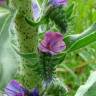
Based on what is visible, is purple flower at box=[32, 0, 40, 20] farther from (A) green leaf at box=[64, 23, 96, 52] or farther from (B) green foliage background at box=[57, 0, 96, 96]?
(B) green foliage background at box=[57, 0, 96, 96]

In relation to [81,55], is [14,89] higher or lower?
higher

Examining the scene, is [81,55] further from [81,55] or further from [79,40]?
[79,40]

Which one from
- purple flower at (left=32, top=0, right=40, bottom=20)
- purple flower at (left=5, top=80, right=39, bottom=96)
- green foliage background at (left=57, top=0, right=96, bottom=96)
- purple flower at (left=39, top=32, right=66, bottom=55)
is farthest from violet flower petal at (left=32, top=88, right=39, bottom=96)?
green foliage background at (left=57, top=0, right=96, bottom=96)

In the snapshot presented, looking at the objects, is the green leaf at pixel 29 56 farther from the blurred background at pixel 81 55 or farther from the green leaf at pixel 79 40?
the blurred background at pixel 81 55

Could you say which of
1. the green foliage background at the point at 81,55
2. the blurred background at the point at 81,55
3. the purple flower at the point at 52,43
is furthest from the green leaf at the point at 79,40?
the green foliage background at the point at 81,55

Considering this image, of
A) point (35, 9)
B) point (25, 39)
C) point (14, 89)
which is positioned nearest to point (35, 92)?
point (14, 89)

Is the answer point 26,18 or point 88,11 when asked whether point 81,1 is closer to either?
point 88,11
